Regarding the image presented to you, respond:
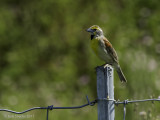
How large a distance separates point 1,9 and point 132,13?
3.17 m

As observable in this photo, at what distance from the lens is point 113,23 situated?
8.71 metres

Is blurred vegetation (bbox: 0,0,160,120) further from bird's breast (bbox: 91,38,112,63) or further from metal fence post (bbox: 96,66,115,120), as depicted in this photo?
metal fence post (bbox: 96,66,115,120)

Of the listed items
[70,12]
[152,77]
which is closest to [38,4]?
[70,12]

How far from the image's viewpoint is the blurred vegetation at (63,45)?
23.1 feet

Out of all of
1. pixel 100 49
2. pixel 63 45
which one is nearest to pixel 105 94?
pixel 100 49

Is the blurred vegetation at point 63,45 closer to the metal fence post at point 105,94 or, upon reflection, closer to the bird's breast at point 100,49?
the bird's breast at point 100,49

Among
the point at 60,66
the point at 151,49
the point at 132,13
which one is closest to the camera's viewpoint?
the point at 151,49

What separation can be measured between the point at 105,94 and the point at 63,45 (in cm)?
570

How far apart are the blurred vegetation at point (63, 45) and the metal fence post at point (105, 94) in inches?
133

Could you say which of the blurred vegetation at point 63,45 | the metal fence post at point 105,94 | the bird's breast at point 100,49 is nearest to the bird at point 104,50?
the bird's breast at point 100,49

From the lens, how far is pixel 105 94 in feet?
9.84

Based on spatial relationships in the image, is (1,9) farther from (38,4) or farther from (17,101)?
(17,101)

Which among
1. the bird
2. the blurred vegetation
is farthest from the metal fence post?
the blurred vegetation

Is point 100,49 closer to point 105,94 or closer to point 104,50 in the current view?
point 104,50
